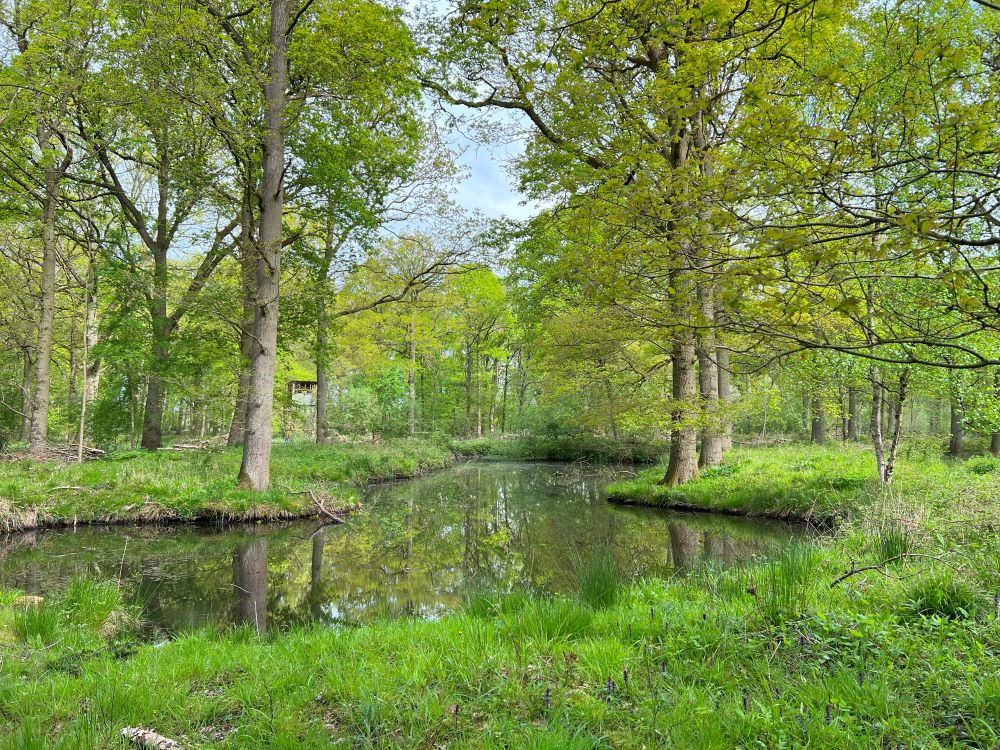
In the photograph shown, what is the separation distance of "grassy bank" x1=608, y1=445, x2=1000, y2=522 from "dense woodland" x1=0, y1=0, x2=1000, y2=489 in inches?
27.6

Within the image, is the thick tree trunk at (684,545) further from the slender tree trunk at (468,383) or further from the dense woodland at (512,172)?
the slender tree trunk at (468,383)

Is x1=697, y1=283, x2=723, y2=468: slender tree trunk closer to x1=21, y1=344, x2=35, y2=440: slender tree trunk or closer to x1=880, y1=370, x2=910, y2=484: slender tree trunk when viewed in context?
x1=880, y1=370, x2=910, y2=484: slender tree trunk

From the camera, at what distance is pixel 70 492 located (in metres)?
9.39

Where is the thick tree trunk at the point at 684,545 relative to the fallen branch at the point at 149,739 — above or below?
below

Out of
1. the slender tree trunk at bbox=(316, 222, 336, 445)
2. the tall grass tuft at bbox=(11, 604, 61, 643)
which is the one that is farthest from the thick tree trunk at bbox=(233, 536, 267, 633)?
the slender tree trunk at bbox=(316, 222, 336, 445)

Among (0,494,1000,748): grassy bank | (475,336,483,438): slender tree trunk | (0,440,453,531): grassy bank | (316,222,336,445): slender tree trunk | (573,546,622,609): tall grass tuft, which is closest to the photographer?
(0,494,1000,748): grassy bank

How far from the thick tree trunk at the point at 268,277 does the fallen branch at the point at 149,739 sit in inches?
328

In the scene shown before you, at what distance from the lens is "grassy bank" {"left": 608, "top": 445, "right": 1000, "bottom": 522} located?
7.32 meters

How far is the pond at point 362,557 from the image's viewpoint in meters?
5.67

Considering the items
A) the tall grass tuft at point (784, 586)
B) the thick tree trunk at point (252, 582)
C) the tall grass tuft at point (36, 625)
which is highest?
the tall grass tuft at point (784, 586)

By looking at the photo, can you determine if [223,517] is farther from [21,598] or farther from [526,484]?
[526,484]

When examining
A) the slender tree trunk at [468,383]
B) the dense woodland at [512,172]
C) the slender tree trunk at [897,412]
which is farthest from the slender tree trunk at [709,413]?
the slender tree trunk at [468,383]

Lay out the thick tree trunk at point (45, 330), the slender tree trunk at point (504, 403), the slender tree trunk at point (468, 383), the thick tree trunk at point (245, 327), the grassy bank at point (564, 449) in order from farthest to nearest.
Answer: the slender tree trunk at point (504, 403) < the slender tree trunk at point (468, 383) < the grassy bank at point (564, 449) < the thick tree trunk at point (45, 330) < the thick tree trunk at point (245, 327)

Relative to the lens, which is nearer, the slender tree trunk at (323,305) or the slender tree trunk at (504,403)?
the slender tree trunk at (323,305)
